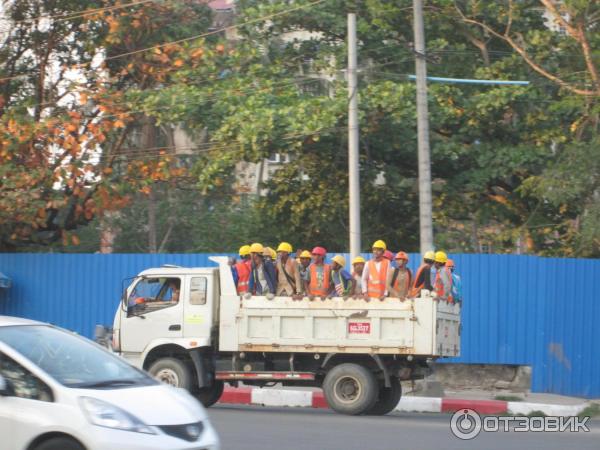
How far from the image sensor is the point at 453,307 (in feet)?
46.8

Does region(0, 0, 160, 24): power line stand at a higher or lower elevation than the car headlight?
higher

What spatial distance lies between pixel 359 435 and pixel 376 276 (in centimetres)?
322

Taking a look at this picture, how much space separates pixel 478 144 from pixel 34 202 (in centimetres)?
930

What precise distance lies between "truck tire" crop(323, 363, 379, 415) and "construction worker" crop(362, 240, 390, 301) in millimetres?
1029

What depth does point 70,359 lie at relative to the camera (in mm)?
7770

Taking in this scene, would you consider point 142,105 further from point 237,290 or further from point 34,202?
point 237,290

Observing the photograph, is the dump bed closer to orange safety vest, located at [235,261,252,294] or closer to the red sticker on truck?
the red sticker on truck

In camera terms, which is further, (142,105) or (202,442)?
(142,105)

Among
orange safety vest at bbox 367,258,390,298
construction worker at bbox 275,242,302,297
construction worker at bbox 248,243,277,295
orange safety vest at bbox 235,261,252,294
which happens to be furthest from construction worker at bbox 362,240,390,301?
orange safety vest at bbox 235,261,252,294

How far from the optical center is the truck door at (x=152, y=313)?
1465cm

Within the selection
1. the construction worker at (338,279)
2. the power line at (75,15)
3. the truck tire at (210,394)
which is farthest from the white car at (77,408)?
the power line at (75,15)

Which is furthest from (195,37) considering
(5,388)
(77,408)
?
(77,408)

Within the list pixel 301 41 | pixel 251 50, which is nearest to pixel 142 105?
pixel 251 50

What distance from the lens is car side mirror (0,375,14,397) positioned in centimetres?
703
